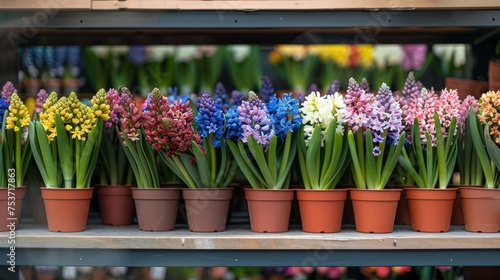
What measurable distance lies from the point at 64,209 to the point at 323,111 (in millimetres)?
891

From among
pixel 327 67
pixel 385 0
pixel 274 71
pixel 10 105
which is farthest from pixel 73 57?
pixel 385 0

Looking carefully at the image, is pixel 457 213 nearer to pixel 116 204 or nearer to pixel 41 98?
pixel 116 204

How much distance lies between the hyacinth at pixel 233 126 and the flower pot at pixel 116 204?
44 centimetres

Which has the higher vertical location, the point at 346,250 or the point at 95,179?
the point at 95,179

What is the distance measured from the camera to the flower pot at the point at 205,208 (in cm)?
233

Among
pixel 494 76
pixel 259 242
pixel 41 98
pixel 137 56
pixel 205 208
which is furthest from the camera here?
pixel 137 56

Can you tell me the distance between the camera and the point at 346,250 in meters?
2.22

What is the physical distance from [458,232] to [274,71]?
2.20 metres

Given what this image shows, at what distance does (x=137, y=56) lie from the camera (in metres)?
4.06

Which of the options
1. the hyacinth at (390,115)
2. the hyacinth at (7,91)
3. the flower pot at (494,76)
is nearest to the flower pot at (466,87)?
the flower pot at (494,76)

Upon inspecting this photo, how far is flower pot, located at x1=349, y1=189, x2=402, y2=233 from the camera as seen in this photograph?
2.29 meters

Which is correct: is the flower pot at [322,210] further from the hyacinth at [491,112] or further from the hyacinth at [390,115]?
the hyacinth at [491,112]

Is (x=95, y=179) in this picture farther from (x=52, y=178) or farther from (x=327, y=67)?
(x=327, y=67)

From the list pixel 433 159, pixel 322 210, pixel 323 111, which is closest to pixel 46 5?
pixel 323 111
